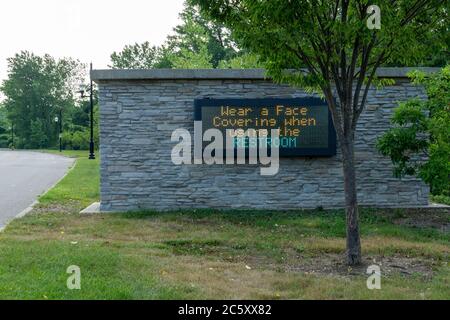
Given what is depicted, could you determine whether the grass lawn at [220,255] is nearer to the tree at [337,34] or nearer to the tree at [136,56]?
the tree at [337,34]

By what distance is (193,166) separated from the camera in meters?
10.5

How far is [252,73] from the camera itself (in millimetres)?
10297

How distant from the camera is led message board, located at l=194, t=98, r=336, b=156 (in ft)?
33.3

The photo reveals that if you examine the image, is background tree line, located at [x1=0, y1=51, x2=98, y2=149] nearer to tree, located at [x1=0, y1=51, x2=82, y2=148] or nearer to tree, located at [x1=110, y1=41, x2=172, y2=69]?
tree, located at [x1=0, y1=51, x2=82, y2=148]

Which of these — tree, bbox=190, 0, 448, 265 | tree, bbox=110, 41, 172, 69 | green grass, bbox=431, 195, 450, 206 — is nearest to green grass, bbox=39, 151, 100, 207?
tree, bbox=190, 0, 448, 265

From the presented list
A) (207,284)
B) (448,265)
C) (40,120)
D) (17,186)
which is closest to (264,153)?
(448,265)

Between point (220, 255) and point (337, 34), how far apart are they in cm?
303

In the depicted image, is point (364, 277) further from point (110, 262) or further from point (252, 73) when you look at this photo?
point (252, 73)

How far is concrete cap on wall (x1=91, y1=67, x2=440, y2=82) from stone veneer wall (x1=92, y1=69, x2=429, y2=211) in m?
0.02

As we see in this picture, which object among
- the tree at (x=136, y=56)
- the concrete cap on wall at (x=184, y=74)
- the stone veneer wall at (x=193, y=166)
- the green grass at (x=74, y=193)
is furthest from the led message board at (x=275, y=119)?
the tree at (x=136, y=56)

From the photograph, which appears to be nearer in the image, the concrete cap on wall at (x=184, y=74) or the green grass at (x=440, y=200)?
the concrete cap on wall at (x=184, y=74)

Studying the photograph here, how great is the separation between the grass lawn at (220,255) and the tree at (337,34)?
0.90m

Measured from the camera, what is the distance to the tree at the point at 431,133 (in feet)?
27.5

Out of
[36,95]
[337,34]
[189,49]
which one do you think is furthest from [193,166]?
[36,95]
